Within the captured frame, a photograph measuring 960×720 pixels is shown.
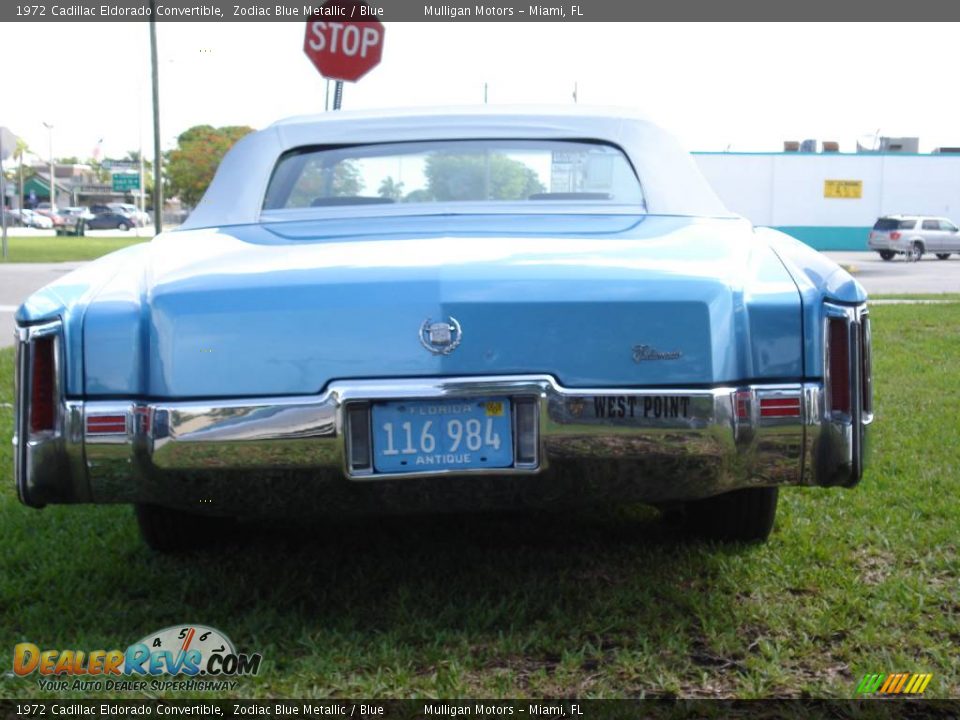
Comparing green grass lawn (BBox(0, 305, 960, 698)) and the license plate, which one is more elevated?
the license plate

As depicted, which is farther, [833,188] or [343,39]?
[833,188]

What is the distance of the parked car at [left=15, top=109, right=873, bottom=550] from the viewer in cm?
270

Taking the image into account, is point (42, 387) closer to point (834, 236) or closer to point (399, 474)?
Result: point (399, 474)

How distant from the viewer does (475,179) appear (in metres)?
3.75

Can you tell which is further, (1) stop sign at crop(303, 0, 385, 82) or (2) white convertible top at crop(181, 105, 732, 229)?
(1) stop sign at crop(303, 0, 385, 82)

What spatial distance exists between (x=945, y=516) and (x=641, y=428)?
74.8 inches

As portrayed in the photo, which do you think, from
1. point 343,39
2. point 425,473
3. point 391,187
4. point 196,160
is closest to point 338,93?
point 343,39

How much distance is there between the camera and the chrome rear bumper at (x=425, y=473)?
2.69 meters

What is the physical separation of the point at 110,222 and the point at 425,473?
67892 mm

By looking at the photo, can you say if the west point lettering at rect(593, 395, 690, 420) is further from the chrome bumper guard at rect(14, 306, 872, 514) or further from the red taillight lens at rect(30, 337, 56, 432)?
the red taillight lens at rect(30, 337, 56, 432)

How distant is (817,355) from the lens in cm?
282

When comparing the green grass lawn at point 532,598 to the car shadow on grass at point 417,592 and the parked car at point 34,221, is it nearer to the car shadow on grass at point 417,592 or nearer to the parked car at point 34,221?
the car shadow on grass at point 417,592

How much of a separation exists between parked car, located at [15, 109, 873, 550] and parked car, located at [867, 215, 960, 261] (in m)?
31.8

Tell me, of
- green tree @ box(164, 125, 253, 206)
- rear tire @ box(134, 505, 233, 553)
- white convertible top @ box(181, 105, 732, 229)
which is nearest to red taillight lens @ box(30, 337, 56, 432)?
rear tire @ box(134, 505, 233, 553)
